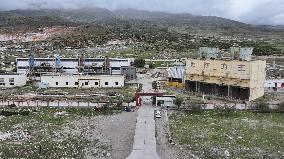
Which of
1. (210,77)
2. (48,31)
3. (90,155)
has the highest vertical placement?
(48,31)

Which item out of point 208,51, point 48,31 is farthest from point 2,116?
point 48,31

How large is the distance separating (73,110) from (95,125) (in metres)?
7.11

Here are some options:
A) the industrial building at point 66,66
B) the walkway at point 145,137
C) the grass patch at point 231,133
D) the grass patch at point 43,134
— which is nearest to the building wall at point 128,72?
the industrial building at point 66,66

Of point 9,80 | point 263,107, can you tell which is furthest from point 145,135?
point 9,80

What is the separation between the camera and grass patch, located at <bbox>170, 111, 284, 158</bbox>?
35.3 m

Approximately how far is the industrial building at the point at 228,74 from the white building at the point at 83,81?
444 inches

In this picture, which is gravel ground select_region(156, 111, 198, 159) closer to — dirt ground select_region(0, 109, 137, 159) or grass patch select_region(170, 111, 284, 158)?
grass patch select_region(170, 111, 284, 158)

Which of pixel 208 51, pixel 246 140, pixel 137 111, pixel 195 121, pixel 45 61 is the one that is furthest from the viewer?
pixel 45 61

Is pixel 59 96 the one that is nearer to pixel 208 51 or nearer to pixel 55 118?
pixel 55 118

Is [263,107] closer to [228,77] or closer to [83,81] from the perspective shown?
[228,77]

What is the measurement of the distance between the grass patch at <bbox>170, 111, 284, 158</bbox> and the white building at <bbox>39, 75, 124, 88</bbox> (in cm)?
2166

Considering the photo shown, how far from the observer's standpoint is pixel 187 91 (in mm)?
63375

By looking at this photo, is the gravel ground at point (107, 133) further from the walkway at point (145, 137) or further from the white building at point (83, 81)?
the white building at point (83, 81)

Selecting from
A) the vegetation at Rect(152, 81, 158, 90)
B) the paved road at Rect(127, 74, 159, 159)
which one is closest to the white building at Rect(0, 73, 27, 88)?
the vegetation at Rect(152, 81, 158, 90)
